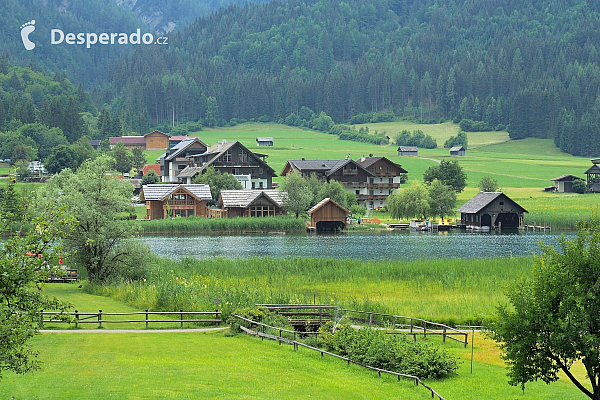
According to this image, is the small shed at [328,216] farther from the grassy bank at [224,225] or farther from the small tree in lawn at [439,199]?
the small tree in lawn at [439,199]

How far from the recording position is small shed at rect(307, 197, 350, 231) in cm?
8600

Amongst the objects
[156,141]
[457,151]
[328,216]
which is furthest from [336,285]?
[156,141]

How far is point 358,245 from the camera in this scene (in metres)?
69.4

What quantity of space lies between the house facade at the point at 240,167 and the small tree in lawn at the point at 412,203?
2539cm

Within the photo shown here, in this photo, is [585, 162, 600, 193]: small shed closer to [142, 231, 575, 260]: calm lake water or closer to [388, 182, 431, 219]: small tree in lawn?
[388, 182, 431, 219]: small tree in lawn

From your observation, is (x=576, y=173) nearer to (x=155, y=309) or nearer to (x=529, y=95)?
(x=529, y=95)

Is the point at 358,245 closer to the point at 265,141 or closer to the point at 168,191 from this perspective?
the point at 168,191

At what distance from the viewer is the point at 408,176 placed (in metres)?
126

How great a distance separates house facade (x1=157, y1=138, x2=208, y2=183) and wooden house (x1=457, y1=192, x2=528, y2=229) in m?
52.0

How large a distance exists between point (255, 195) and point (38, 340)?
6507cm

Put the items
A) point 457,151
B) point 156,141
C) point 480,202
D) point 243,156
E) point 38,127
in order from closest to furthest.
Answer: point 480,202 < point 243,156 < point 38,127 < point 457,151 < point 156,141

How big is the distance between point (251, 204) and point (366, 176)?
23.5 meters

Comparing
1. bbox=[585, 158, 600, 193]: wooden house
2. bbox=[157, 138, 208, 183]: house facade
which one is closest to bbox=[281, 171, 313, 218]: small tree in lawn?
bbox=[157, 138, 208, 183]: house facade

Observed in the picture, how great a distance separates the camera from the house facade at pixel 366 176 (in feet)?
354
